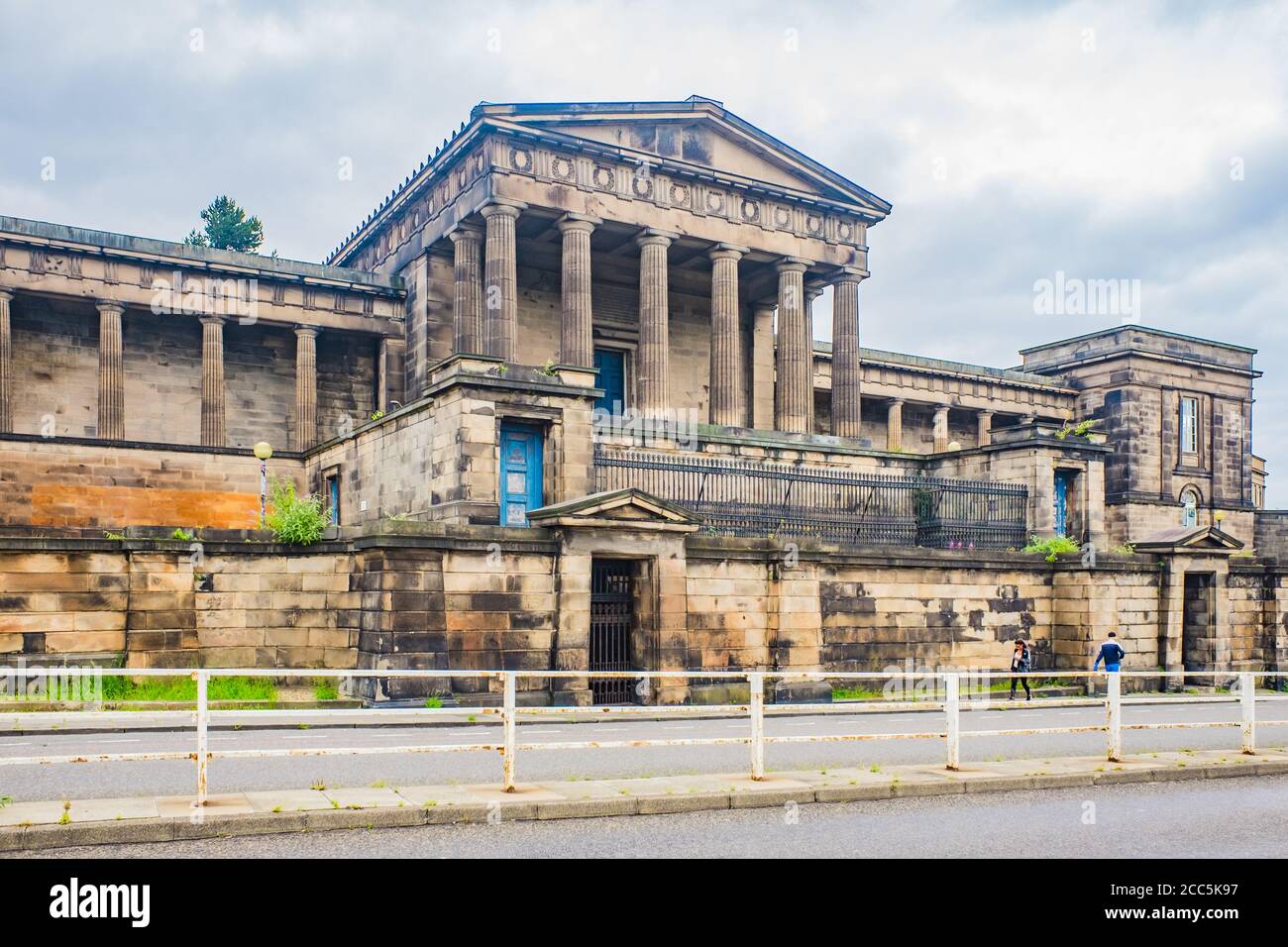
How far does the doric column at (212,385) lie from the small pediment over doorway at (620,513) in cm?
1778

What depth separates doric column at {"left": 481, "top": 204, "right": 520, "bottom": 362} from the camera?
35344 millimetres

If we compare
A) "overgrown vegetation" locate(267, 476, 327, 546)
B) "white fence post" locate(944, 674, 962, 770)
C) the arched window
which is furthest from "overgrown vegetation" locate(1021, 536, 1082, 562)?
the arched window

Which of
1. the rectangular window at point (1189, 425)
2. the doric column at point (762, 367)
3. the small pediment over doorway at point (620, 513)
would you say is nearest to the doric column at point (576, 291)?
the doric column at point (762, 367)

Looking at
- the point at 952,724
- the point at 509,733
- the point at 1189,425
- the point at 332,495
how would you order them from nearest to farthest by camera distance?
the point at 509,733 < the point at 952,724 < the point at 332,495 < the point at 1189,425

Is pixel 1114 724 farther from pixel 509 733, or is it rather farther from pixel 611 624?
pixel 611 624

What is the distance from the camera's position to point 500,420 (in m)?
24.2

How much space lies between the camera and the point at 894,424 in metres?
53.2

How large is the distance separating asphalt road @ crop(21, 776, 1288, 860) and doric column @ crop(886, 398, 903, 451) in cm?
4173

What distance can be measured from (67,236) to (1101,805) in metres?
33.2

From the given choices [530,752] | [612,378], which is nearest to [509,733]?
[530,752]

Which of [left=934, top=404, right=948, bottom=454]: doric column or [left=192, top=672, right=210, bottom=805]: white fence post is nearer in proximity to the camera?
[left=192, top=672, right=210, bottom=805]: white fence post

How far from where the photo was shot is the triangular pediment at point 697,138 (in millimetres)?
36594

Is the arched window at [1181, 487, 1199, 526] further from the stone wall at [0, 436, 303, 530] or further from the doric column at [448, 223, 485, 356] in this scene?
the stone wall at [0, 436, 303, 530]

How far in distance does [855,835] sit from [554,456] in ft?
52.4
